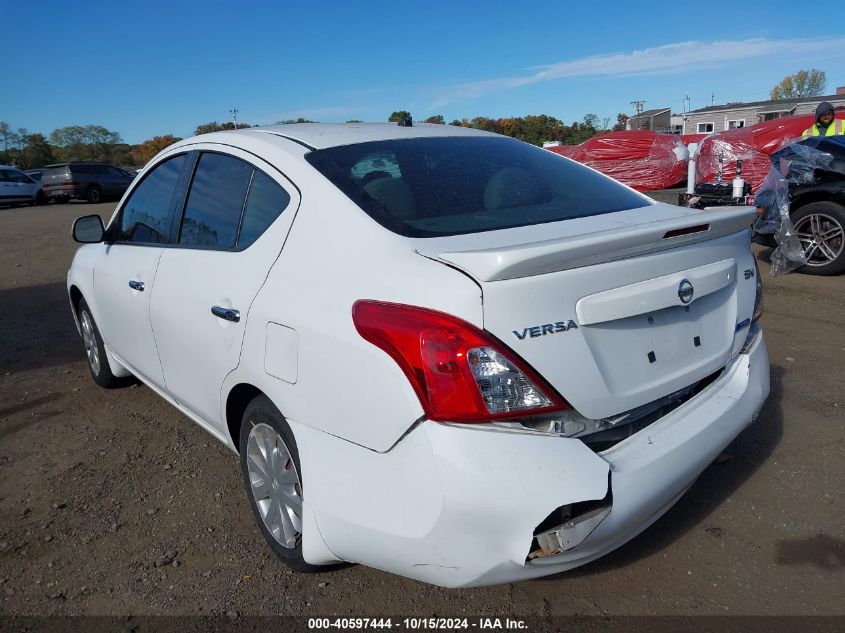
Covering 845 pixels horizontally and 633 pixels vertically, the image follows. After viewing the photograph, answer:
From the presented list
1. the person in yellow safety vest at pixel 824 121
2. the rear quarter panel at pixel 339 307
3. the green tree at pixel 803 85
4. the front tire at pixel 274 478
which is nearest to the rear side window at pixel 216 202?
the rear quarter panel at pixel 339 307

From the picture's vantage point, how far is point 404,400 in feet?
5.97

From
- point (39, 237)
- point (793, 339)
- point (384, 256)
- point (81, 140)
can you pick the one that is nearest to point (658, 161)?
point (793, 339)

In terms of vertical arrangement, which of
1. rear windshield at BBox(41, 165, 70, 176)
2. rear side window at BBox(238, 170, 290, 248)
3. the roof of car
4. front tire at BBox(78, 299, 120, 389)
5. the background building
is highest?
the roof of car

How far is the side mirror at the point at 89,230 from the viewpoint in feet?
12.9

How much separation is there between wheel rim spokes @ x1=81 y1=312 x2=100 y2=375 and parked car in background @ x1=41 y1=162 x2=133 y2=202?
23.1 m

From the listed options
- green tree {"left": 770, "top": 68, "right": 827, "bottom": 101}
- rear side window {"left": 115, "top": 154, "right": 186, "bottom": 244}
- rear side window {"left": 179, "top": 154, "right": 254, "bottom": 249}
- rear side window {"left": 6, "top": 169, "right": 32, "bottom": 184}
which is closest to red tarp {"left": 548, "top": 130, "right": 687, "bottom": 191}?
rear side window {"left": 115, "top": 154, "right": 186, "bottom": 244}

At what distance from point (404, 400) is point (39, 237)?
15.1 meters

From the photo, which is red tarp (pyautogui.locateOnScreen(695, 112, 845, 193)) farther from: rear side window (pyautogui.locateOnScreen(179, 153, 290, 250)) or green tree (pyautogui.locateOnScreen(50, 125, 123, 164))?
green tree (pyautogui.locateOnScreen(50, 125, 123, 164))

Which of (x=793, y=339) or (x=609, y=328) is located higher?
(x=609, y=328)

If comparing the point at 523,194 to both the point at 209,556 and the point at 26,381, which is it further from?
the point at 26,381

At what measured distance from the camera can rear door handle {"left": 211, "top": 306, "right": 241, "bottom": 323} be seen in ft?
8.16

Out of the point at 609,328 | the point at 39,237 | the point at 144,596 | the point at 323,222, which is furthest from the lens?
the point at 39,237

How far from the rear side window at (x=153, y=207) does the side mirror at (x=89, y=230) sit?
0.40 ft

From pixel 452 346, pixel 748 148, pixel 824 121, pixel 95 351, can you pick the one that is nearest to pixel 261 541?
pixel 452 346
